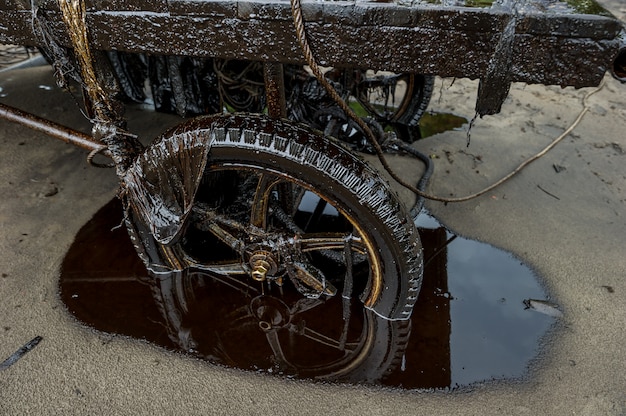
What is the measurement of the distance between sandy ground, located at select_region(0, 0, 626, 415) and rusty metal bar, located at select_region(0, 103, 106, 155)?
0.71 metres

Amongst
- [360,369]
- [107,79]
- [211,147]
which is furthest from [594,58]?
[107,79]

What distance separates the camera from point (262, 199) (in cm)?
214

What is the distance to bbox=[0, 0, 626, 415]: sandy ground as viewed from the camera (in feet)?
6.74

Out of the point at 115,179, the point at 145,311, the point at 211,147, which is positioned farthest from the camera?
the point at 115,179

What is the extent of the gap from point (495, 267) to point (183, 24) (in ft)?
6.81

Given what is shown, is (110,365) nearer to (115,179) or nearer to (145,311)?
(145,311)

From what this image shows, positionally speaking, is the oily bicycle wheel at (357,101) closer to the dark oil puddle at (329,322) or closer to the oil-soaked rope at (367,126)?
the oil-soaked rope at (367,126)

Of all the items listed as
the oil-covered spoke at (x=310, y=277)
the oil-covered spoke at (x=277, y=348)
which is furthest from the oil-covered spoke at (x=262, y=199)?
the oil-covered spoke at (x=277, y=348)

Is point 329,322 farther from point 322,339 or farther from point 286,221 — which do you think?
point 286,221

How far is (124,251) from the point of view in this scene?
9.18ft

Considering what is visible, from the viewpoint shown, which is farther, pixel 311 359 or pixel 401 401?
pixel 311 359

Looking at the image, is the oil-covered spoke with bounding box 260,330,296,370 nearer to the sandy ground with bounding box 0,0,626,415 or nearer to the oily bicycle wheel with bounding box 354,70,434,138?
the sandy ground with bounding box 0,0,626,415

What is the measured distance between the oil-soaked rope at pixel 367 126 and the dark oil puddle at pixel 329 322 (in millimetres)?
557

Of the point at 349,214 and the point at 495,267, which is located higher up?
the point at 349,214
